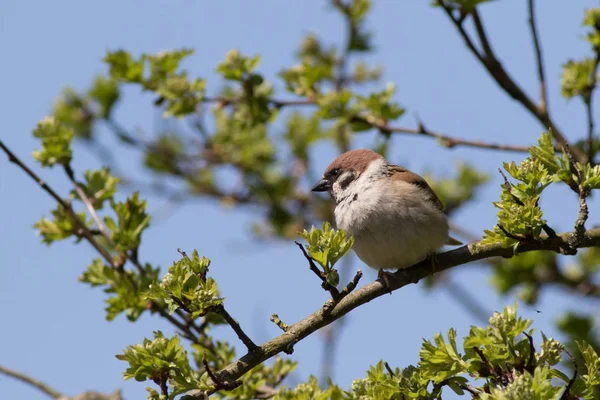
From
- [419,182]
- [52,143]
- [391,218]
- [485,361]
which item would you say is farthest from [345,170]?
[485,361]

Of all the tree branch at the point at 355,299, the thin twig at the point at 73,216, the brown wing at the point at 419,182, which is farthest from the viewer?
the brown wing at the point at 419,182

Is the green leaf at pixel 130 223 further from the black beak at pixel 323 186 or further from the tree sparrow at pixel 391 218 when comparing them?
the black beak at pixel 323 186

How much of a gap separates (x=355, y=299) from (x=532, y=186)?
0.83m

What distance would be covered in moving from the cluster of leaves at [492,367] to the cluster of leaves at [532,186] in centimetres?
51

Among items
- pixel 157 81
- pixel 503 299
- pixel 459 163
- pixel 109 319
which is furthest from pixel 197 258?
pixel 459 163

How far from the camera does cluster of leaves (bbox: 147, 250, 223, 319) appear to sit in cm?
269

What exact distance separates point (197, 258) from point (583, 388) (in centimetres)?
138

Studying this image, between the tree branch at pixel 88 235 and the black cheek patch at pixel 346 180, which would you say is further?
the black cheek patch at pixel 346 180

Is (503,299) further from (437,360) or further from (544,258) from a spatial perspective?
(437,360)

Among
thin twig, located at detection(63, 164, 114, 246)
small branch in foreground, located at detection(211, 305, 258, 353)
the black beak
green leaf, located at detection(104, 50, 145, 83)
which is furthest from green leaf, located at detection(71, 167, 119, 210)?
small branch in foreground, located at detection(211, 305, 258, 353)

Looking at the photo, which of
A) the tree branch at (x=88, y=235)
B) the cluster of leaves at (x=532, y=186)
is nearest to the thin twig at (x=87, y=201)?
the tree branch at (x=88, y=235)

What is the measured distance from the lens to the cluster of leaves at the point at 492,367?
2.43 meters

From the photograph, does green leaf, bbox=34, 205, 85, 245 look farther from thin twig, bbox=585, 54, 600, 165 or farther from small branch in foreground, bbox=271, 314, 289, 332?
thin twig, bbox=585, 54, 600, 165

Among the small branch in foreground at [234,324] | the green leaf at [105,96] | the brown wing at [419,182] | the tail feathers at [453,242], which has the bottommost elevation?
the small branch in foreground at [234,324]
